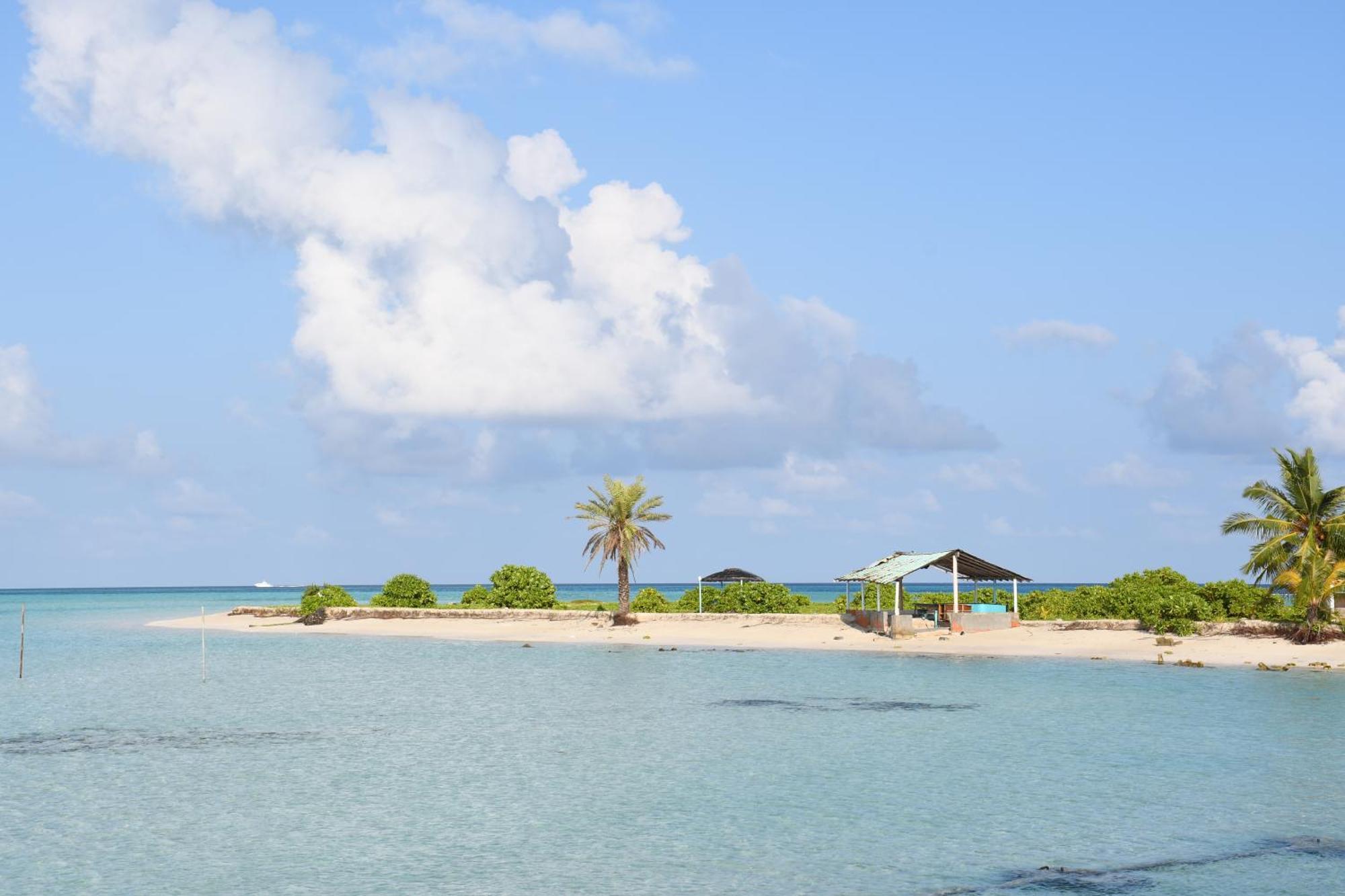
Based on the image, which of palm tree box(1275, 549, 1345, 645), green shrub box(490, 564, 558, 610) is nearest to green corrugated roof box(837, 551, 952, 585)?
palm tree box(1275, 549, 1345, 645)

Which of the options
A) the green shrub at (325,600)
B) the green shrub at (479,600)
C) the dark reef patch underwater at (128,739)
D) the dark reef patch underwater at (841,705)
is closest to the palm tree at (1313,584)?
the dark reef patch underwater at (841,705)

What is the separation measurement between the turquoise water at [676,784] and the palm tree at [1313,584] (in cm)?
712

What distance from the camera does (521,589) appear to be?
269 ft

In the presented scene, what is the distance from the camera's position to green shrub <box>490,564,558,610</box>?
268 ft

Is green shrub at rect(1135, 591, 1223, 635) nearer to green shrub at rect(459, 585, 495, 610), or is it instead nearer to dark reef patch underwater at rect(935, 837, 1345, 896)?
dark reef patch underwater at rect(935, 837, 1345, 896)

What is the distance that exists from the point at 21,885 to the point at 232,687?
2962 cm

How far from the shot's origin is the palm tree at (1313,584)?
5188 centimetres

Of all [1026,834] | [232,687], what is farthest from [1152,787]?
[232,687]

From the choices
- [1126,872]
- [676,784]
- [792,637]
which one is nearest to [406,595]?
[792,637]

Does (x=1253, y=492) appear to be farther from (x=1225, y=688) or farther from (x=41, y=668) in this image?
(x=41, y=668)

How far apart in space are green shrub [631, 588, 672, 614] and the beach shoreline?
325 cm

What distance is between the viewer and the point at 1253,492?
5534 cm

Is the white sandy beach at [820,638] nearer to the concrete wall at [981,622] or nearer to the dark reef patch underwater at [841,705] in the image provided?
the concrete wall at [981,622]

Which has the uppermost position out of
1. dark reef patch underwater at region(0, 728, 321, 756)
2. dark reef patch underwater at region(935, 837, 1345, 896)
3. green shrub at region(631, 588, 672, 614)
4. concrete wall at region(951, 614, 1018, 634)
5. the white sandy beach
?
green shrub at region(631, 588, 672, 614)
